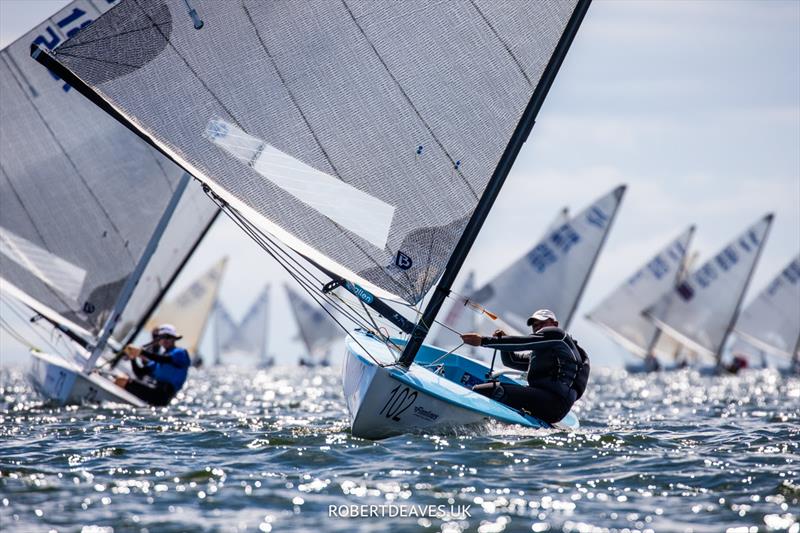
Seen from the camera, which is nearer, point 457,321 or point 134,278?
point 134,278

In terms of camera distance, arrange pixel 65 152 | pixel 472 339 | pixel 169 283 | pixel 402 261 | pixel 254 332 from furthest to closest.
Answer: pixel 254 332 < pixel 169 283 < pixel 65 152 < pixel 402 261 < pixel 472 339

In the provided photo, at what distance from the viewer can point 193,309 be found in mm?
47156

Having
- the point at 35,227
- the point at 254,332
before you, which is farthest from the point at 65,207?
the point at 254,332

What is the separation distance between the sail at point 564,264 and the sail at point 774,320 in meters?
18.5

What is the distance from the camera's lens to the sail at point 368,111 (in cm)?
934

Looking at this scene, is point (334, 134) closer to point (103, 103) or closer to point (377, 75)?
point (377, 75)

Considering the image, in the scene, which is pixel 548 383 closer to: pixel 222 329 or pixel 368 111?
pixel 368 111

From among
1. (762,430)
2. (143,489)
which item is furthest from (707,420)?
(143,489)

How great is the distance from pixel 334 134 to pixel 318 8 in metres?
1.25

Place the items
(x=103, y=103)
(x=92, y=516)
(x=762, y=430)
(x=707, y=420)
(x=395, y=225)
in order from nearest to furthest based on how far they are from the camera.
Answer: (x=92, y=516)
(x=103, y=103)
(x=395, y=225)
(x=762, y=430)
(x=707, y=420)

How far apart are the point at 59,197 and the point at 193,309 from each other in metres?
32.5

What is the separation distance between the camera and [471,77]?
9.58 metres

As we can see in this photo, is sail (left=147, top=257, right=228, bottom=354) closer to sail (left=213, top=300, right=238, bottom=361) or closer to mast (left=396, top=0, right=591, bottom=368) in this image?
sail (left=213, top=300, right=238, bottom=361)

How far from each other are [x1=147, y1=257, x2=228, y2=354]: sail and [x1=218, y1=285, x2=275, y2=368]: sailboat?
86.8ft
